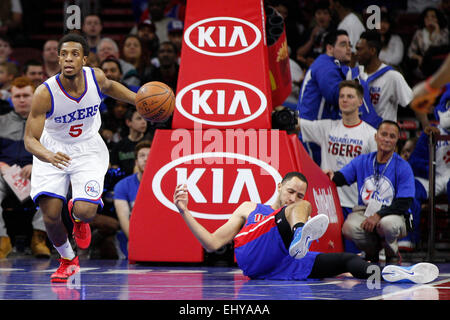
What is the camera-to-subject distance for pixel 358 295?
462cm

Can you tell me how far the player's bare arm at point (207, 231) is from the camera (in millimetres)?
5617

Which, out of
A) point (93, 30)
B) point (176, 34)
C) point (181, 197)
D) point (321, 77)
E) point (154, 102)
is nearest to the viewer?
point (181, 197)

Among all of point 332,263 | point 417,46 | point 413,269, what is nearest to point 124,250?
point 332,263

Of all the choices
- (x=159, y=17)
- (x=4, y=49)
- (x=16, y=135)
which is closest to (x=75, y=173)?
(x=16, y=135)

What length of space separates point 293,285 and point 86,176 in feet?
6.22

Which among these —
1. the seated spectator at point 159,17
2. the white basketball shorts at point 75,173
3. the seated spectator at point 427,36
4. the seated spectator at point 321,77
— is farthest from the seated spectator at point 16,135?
the seated spectator at point 427,36

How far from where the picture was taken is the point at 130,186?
792 centimetres

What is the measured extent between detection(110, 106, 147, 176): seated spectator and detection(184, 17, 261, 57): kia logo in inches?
64.5

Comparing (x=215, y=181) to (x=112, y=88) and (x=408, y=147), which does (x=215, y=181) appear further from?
(x=408, y=147)

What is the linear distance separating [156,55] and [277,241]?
5.70 meters

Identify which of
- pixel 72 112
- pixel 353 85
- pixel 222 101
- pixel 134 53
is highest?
pixel 134 53

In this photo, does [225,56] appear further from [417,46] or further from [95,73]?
[417,46]

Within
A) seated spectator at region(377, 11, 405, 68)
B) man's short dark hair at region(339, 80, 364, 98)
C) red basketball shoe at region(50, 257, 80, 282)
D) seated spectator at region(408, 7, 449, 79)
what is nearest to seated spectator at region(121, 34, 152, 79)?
seated spectator at region(377, 11, 405, 68)

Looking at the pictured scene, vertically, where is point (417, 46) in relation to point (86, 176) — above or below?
above
